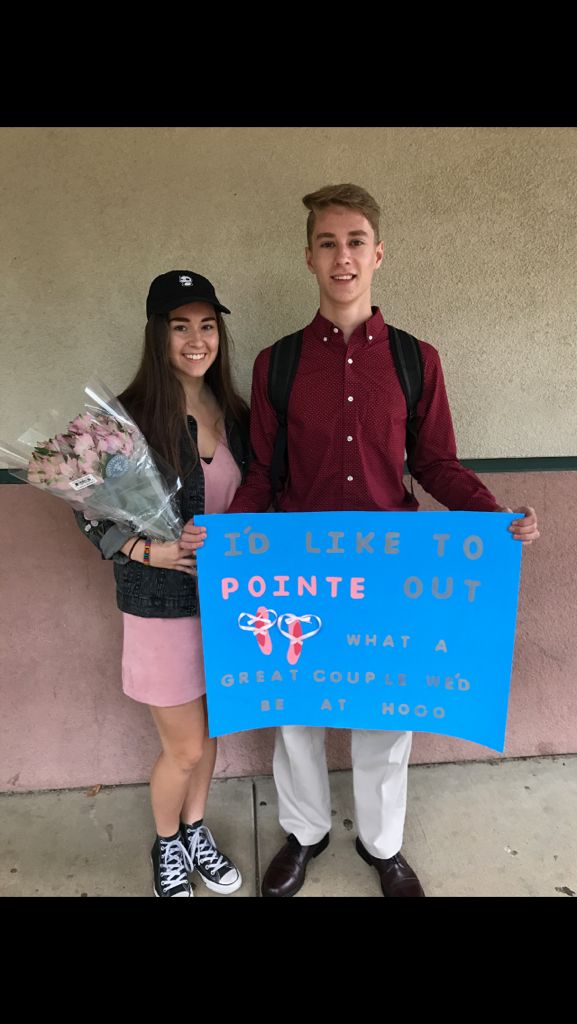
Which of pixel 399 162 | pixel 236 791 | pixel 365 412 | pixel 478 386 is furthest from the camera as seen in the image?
pixel 236 791

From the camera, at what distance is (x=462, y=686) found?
1863 millimetres

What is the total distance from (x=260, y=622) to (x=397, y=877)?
112 cm

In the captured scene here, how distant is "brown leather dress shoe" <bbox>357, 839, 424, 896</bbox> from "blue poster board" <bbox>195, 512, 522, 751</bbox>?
2.14ft

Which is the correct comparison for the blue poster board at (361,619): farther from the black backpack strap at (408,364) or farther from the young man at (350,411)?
the black backpack strap at (408,364)

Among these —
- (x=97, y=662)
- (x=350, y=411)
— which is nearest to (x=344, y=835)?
(x=97, y=662)

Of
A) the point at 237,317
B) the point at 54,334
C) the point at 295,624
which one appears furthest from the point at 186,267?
the point at 295,624

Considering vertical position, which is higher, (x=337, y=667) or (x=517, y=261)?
(x=517, y=261)

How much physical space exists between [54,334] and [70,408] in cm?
28

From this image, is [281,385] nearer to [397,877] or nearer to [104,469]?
[104,469]

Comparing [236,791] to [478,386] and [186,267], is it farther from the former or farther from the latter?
[186,267]

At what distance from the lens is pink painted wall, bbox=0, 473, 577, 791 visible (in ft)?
8.13

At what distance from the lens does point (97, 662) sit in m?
2.59

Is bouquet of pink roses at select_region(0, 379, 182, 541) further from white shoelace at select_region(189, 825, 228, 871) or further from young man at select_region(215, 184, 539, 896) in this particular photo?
white shoelace at select_region(189, 825, 228, 871)

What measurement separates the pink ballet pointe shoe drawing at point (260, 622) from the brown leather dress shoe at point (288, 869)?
3.08 ft
